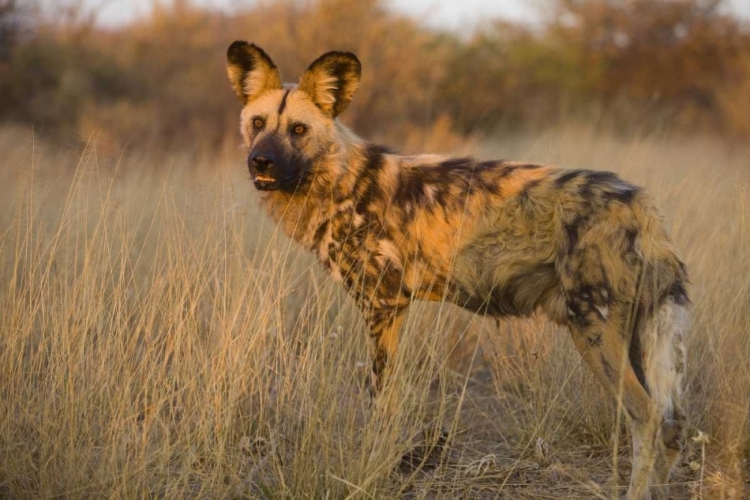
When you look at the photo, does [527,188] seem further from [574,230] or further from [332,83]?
[332,83]

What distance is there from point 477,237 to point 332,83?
107cm

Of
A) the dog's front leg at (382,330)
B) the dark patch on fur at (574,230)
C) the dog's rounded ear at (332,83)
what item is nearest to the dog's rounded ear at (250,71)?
the dog's rounded ear at (332,83)

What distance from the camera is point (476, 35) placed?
622 inches

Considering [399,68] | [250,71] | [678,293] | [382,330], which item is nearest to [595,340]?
[678,293]

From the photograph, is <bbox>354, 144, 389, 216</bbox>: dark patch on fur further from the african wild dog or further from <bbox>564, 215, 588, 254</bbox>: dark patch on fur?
<bbox>564, 215, 588, 254</bbox>: dark patch on fur

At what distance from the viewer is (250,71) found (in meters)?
3.55

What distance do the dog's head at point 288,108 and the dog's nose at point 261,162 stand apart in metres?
0.01

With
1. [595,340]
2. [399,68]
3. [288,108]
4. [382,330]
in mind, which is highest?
[399,68]

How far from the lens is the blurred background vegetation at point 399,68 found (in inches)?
458

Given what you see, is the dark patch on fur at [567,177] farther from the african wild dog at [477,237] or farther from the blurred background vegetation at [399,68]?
the blurred background vegetation at [399,68]

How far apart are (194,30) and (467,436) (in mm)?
12195

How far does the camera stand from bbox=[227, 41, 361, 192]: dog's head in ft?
10.7

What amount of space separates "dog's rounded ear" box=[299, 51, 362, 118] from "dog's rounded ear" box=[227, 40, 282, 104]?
17cm

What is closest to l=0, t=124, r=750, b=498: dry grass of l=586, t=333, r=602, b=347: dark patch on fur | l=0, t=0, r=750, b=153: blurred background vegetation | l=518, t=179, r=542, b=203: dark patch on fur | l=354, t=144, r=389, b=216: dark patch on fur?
l=586, t=333, r=602, b=347: dark patch on fur
